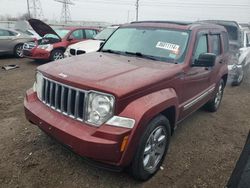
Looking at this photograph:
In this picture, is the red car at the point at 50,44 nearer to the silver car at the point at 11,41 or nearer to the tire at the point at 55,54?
the tire at the point at 55,54

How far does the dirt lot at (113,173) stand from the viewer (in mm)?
3012

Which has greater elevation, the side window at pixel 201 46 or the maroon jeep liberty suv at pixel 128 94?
the side window at pixel 201 46

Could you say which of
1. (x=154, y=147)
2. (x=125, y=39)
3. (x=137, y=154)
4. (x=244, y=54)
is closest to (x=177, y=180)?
(x=154, y=147)

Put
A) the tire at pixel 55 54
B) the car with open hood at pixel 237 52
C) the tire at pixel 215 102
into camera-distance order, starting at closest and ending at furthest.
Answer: the tire at pixel 215 102, the car with open hood at pixel 237 52, the tire at pixel 55 54

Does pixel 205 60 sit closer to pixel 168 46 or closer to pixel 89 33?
pixel 168 46

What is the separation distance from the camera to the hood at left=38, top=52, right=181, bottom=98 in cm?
259

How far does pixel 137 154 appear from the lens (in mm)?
2709

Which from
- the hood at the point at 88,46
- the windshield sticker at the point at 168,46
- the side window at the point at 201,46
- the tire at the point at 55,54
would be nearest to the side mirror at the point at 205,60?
the side window at the point at 201,46

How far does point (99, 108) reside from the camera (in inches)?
100

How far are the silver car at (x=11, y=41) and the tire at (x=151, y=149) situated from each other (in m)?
10.5

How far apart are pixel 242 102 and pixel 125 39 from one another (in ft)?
13.4

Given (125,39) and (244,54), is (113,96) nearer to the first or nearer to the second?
(125,39)

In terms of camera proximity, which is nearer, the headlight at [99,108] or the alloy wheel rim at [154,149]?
the headlight at [99,108]

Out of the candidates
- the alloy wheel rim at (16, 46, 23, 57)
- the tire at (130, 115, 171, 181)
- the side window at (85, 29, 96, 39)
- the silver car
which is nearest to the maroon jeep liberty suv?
the tire at (130, 115, 171, 181)
